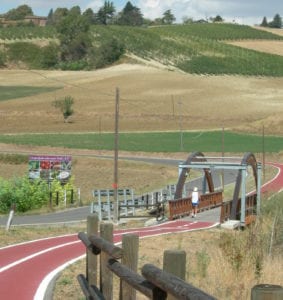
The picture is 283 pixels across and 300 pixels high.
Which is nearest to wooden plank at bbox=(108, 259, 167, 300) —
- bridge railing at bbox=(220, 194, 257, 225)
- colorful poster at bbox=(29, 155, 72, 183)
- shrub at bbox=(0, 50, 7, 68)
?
bridge railing at bbox=(220, 194, 257, 225)

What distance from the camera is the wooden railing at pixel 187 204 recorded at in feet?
106

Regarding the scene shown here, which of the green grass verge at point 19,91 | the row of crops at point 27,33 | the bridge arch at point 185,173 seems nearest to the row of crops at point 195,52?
the row of crops at point 27,33

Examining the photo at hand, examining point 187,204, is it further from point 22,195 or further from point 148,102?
point 148,102

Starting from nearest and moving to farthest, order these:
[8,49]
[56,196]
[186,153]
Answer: [56,196]
[186,153]
[8,49]

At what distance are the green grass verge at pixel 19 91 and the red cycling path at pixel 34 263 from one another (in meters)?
96.7

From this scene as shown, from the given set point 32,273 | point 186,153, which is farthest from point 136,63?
point 32,273

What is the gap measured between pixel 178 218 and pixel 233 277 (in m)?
21.1

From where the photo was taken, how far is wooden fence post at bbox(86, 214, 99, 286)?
9.42 meters

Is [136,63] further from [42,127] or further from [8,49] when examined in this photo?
[42,127]

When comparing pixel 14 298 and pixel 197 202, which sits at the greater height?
pixel 14 298

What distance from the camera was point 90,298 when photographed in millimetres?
8875

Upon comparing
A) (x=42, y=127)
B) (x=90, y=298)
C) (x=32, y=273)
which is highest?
→ (x=90, y=298)

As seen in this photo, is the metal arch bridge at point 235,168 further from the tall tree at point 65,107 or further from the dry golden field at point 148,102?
the tall tree at point 65,107

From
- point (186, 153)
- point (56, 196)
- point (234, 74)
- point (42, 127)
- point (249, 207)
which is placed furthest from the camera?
point (234, 74)
